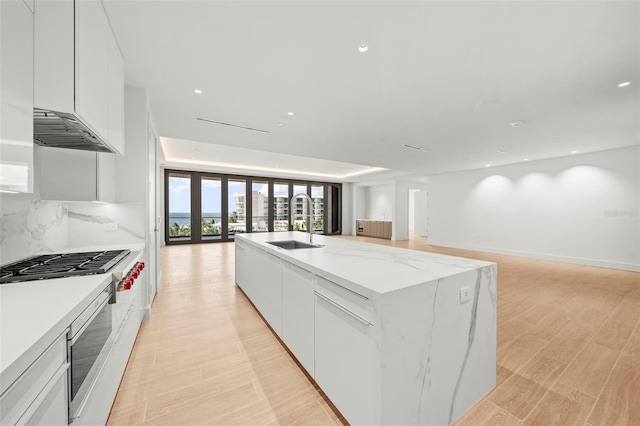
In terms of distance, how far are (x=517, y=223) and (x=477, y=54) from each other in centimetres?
622

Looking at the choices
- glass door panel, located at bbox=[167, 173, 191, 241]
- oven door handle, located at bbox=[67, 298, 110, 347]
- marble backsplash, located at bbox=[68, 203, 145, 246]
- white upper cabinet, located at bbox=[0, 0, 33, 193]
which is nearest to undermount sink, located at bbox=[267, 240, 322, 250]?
marble backsplash, located at bbox=[68, 203, 145, 246]

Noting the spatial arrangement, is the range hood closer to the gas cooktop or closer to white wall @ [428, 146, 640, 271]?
the gas cooktop

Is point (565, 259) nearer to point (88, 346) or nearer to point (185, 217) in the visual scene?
point (88, 346)

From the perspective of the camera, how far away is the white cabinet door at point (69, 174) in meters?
1.82

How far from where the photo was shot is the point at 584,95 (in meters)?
2.84

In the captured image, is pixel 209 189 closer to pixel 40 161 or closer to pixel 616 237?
pixel 40 161

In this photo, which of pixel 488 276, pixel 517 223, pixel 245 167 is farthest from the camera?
pixel 245 167

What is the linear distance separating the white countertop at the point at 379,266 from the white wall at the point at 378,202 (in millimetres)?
9275

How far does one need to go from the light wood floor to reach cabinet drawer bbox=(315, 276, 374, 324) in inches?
28.3

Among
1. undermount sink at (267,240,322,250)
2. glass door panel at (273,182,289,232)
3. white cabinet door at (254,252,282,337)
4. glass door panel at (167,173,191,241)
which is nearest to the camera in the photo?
white cabinet door at (254,252,282,337)

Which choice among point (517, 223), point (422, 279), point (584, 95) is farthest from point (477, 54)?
point (517, 223)

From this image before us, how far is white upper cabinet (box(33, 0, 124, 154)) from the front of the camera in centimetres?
123

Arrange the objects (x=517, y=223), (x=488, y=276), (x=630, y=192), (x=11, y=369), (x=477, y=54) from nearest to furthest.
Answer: (x=11, y=369) → (x=488, y=276) → (x=477, y=54) → (x=630, y=192) → (x=517, y=223)

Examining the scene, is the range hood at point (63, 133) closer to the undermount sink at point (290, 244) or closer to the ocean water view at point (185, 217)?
the undermount sink at point (290, 244)
